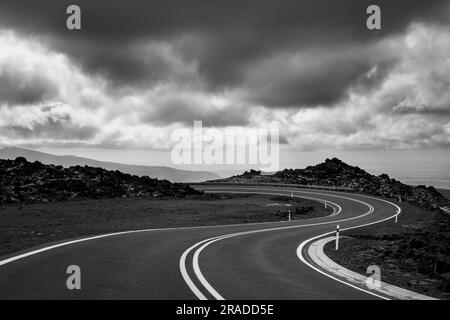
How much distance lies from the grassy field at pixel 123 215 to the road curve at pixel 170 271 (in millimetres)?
4288

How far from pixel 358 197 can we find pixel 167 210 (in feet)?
88.7

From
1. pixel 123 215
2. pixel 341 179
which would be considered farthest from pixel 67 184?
pixel 341 179

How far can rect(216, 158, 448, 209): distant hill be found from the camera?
6050 centimetres

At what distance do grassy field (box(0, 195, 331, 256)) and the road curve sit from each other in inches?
169

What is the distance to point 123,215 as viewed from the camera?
28.5 m

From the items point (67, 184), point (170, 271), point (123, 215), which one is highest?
point (67, 184)

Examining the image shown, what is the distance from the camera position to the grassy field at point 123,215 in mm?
19914

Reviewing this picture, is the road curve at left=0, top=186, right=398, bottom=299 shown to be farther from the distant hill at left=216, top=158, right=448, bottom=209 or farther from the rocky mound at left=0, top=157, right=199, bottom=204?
the distant hill at left=216, top=158, right=448, bottom=209

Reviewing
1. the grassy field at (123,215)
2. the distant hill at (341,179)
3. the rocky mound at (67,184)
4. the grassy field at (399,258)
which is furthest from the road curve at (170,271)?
the distant hill at (341,179)

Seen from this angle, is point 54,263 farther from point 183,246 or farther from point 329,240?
point 329,240

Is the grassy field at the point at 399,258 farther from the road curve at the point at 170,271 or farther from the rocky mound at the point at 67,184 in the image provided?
the rocky mound at the point at 67,184

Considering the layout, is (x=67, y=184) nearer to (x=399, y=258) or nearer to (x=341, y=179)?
(x=399, y=258)

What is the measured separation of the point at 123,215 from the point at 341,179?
147 ft

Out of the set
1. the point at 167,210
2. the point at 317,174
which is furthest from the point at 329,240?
the point at 317,174
